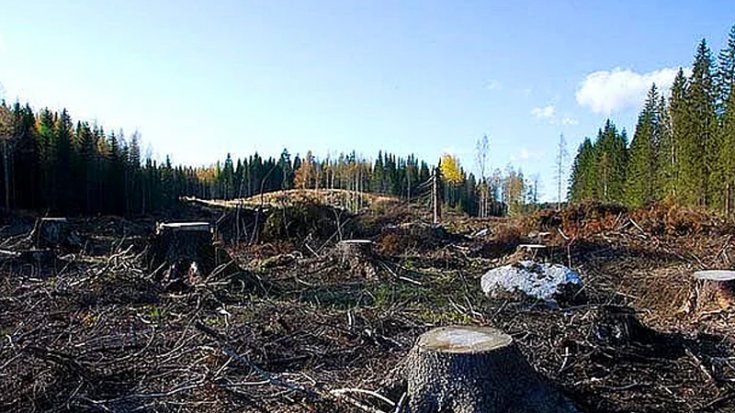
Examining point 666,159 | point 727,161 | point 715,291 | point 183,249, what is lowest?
point 715,291

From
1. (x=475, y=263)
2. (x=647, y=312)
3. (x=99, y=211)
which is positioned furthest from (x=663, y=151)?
(x=99, y=211)

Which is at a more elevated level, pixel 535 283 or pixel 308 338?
pixel 535 283

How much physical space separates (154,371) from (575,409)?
2.90m

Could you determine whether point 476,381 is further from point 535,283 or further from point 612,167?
point 612,167

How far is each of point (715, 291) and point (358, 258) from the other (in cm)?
598

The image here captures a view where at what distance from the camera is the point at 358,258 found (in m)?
11.2

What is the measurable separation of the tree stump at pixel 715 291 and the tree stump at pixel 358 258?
17.6ft

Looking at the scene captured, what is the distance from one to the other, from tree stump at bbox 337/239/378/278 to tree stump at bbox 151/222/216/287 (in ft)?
9.53

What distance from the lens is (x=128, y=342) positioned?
16.8ft

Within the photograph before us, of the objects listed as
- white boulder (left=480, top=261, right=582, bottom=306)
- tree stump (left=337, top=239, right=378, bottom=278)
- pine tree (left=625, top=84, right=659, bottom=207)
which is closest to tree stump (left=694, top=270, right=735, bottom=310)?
white boulder (left=480, top=261, right=582, bottom=306)

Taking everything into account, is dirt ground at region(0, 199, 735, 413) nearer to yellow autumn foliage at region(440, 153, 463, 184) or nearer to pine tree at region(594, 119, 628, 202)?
pine tree at region(594, 119, 628, 202)

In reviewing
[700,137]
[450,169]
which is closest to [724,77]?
[700,137]

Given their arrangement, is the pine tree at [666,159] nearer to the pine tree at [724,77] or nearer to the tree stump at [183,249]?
the pine tree at [724,77]

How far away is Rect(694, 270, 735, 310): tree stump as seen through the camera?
22.0ft
